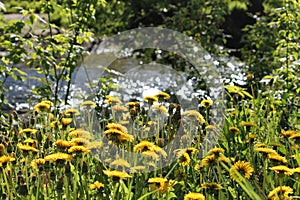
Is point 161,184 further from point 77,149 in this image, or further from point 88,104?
point 88,104

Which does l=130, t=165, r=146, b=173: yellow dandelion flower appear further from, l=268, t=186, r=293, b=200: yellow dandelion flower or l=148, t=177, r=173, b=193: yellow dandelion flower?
l=268, t=186, r=293, b=200: yellow dandelion flower

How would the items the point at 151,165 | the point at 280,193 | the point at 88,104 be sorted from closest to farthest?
the point at 280,193
the point at 151,165
the point at 88,104

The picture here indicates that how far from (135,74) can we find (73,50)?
2785mm

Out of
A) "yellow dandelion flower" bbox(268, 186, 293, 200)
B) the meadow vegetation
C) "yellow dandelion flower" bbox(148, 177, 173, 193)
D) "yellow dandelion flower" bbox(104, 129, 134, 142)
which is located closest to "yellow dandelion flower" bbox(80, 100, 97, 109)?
the meadow vegetation

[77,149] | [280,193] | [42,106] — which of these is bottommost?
[280,193]

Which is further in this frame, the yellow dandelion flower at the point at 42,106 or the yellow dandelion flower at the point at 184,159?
the yellow dandelion flower at the point at 42,106

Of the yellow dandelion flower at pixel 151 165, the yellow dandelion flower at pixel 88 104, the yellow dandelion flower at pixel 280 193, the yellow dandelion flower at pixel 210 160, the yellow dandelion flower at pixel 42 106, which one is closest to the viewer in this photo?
the yellow dandelion flower at pixel 280 193

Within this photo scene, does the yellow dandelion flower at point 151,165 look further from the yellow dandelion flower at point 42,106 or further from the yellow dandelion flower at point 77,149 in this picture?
the yellow dandelion flower at point 42,106

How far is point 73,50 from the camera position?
3.37m

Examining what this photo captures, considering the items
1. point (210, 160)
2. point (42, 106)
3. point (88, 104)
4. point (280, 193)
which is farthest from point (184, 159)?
point (88, 104)

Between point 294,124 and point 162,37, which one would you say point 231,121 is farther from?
point 162,37

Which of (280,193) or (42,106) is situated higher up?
(42,106)

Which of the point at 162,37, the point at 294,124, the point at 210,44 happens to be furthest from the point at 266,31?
the point at 294,124

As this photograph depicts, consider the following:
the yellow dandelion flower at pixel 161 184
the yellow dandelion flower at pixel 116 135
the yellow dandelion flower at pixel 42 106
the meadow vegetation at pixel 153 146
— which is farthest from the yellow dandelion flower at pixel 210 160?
the yellow dandelion flower at pixel 42 106
